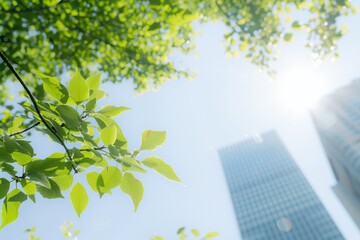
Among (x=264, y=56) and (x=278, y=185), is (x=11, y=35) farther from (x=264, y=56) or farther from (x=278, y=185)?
(x=278, y=185)

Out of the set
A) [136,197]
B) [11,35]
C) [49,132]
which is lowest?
[136,197]

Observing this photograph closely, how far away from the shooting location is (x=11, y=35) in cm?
605

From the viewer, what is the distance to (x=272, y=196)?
125500 mm

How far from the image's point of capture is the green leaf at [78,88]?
994mm

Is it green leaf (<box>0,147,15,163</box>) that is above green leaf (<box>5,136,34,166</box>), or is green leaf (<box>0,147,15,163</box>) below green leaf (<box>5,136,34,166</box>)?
above

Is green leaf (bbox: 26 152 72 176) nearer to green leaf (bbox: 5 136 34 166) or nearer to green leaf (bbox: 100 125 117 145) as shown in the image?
green leaf (bbox: 5 136 34 166)

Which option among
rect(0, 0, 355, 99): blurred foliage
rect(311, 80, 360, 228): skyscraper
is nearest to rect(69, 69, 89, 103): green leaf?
rect(0, 0, 355, 99): blurred foliage

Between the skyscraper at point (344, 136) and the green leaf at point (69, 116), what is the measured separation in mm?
74754

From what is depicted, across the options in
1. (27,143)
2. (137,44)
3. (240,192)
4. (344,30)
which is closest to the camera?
(27,143)

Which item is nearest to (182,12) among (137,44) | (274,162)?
(137,44)

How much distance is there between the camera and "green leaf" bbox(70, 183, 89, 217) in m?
1.04

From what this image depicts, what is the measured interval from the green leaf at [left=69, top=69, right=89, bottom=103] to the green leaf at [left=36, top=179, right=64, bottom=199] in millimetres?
298

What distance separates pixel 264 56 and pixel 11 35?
17.8ft

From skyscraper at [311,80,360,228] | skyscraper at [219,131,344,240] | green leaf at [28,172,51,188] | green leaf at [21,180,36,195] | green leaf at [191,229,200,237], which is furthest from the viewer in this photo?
skyscraper at [219,131,344,240]
